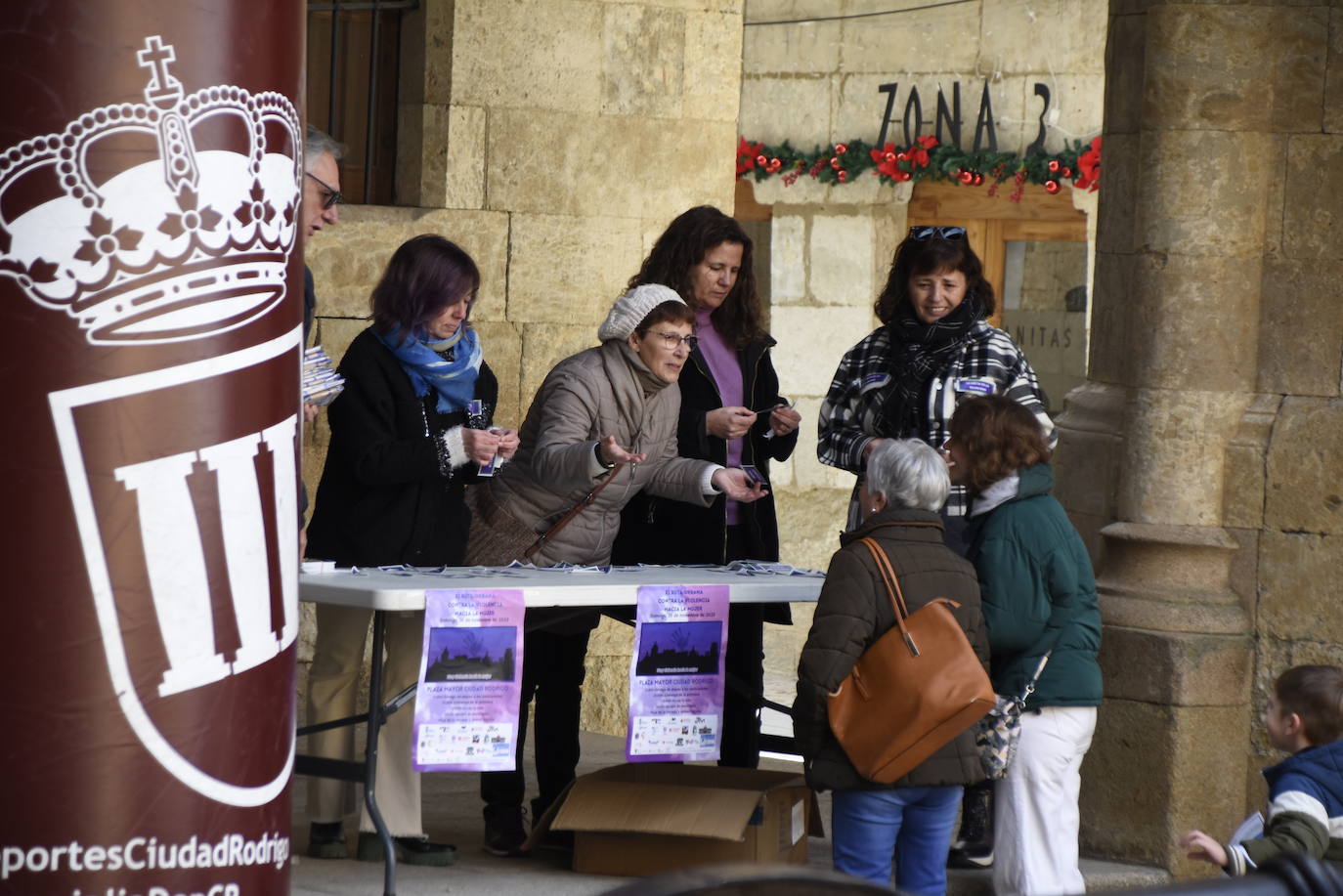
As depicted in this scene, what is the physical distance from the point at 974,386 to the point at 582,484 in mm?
1049

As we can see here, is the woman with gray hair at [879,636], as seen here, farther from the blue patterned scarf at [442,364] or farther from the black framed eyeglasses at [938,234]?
the blue patterned scarf at [442,364]

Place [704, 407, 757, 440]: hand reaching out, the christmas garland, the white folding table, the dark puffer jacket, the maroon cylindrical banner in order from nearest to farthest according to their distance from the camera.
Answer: the maroon cylindrical banner → the dark puffer jacket → the white folding table → [704, 407, 757, 440]: hand reaching out → the christmas garland

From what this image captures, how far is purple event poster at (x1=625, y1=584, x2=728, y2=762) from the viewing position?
451 cm

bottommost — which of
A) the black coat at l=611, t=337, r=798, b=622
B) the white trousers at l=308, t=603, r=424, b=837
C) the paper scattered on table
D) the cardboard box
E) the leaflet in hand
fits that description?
the cardboard box

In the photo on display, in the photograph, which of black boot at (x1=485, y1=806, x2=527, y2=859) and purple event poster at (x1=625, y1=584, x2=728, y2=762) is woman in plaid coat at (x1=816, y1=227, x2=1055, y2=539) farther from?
black boot at (x1=485, y1=806, x2=527, y2=859)

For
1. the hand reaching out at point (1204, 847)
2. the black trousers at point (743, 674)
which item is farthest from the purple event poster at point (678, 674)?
the hand reaching out at point (1204, 847)

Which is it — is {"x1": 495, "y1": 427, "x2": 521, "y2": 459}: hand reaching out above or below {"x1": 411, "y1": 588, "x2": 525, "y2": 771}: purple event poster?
above

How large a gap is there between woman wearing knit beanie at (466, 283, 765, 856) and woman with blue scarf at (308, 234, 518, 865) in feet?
0.51

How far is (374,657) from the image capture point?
4324 millimetres

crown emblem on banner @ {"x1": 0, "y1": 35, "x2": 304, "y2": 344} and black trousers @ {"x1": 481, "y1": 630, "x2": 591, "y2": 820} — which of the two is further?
black trousers @ {"x1": 481, "y1": 630, "x2": 591, "y2": 820}

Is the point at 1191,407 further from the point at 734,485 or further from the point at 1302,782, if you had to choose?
the point at 1302,782

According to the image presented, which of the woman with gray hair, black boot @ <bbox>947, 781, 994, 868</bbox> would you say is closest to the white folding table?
the woman with gray hair

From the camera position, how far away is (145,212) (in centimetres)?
248

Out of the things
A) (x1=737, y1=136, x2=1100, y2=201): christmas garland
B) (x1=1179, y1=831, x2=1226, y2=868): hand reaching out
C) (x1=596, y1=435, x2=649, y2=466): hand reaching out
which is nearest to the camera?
(x1=1179, y1=831, x2=1226, y2=868): hand reaching out
